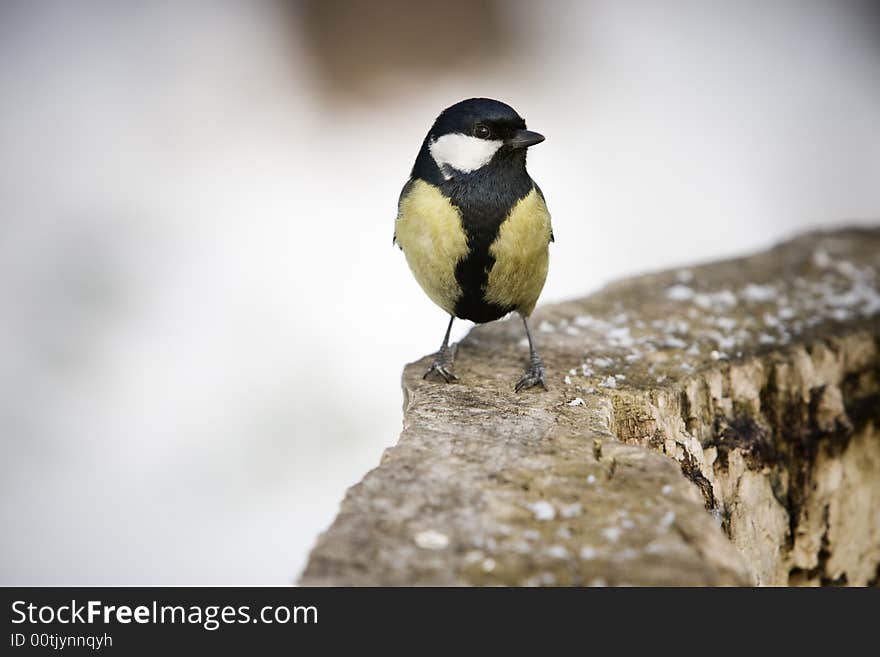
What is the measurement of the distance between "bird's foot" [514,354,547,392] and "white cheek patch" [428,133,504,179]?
50cm

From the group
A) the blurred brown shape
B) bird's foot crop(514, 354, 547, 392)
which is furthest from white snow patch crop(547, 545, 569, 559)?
the blurred brown shape

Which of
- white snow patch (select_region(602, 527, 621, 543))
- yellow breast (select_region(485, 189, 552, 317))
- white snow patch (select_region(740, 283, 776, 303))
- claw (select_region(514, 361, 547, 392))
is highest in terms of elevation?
yellow breast (select_region(485, 189, 552, 317))

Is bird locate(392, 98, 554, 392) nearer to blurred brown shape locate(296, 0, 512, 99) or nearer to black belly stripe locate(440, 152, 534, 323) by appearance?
black belly stripe locate(440, 152, 534, 323)

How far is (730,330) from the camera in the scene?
252cm

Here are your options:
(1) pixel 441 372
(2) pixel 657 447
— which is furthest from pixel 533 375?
(2) pixel 657 447

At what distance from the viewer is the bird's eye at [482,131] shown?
1927mm

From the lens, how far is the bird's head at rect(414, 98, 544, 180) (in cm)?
192

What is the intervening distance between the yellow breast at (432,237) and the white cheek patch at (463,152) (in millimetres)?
66

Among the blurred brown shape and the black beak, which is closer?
the black beak

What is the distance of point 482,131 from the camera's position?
1.93 m

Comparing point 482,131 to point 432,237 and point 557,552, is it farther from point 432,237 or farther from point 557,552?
point 557,552

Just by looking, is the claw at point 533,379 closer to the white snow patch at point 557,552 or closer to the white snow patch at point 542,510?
the white snow patch at point 542,510

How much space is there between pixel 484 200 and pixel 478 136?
142 mm
